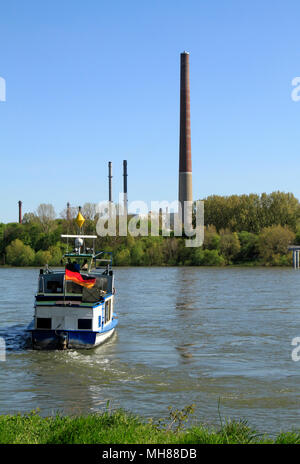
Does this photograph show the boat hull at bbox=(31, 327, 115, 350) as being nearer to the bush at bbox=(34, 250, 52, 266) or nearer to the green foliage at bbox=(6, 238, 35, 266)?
the bush at bbox=(34, 250, 52, 266)

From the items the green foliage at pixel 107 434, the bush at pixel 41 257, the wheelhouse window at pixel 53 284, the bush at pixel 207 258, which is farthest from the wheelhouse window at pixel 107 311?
the bush at pixel 41 257

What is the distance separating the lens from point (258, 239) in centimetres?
9419

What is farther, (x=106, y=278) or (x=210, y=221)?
(x=210, y=221)

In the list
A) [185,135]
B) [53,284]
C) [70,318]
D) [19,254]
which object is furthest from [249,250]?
[70,318]

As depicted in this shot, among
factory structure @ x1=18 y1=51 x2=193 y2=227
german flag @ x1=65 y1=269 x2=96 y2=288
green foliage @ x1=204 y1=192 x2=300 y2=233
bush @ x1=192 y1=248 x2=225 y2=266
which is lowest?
bush @ x1=192 y1=248 x2=225 y2=266

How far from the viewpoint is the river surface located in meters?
15.5

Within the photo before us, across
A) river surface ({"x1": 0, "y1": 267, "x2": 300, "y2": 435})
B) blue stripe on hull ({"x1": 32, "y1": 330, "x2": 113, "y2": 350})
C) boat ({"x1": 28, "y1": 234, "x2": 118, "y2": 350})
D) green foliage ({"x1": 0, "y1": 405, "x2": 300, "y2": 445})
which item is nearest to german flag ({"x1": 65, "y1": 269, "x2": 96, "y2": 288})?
boat ({"x1": 28, "y1": 234, "x2": 118, "y2": 350})

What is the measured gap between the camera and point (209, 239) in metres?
95.9

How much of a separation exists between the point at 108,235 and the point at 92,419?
86.8 meters

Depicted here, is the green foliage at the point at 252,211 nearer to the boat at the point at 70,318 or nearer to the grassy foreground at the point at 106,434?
the boat at the point at 70,318

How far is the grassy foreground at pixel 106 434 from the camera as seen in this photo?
372 inches

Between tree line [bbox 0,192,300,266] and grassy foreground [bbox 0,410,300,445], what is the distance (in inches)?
3105
